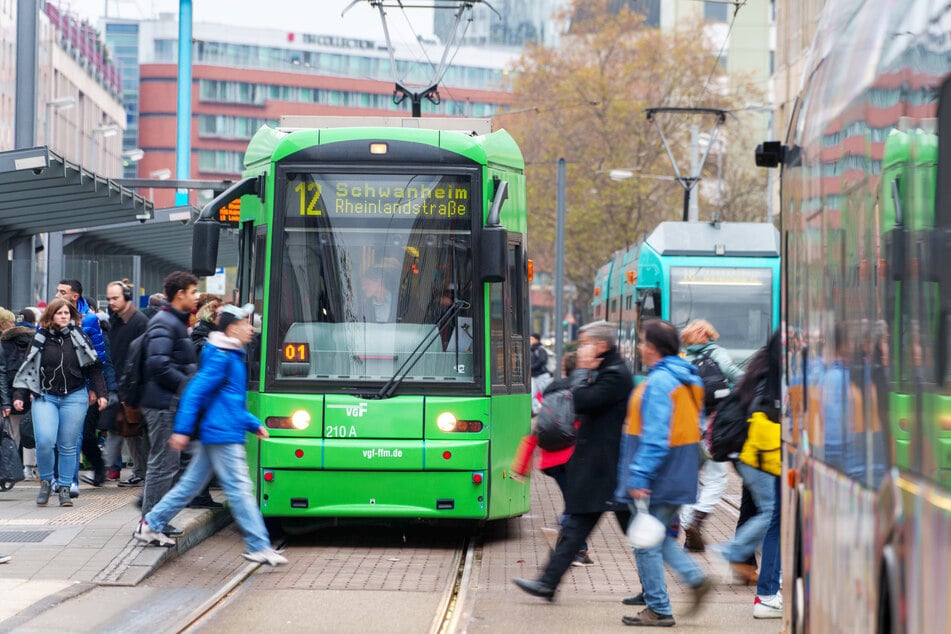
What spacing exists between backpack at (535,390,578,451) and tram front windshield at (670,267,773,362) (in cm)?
1386

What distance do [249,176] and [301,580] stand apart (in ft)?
11.7

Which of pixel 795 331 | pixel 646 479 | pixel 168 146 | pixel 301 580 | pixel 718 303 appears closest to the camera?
pixel 795 331

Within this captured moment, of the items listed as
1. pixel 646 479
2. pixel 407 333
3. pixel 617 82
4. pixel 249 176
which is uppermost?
pixel 617 82

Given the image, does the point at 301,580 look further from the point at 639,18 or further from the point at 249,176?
the point at 639,18

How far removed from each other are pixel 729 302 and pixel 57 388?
12547 millimetres

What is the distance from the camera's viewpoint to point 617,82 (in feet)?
176

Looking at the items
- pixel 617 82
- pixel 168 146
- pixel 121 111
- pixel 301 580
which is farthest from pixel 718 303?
pixel 168 146

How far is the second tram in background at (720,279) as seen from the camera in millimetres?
23359

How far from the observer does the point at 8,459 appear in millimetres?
14117

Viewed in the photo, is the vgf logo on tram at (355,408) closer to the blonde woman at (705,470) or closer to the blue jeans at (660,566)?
the blonde woman at (705,470)

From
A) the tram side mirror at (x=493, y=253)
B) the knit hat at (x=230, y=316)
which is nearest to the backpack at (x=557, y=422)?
the knit hat at (x=230, y=316)

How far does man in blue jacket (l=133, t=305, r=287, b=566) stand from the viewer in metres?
9.66

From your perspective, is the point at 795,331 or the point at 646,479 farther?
the point at 646,479

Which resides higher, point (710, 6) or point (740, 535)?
point (710, 6)
